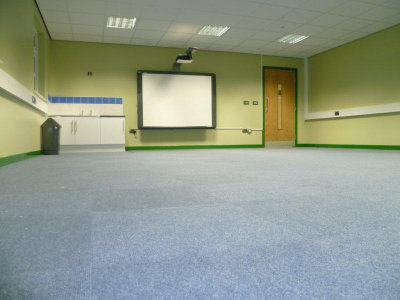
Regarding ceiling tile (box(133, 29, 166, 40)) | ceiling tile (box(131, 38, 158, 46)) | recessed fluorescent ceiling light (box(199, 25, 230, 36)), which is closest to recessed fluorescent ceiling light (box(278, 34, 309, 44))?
recessed fluorescent ceiling light (box(199, 25, 230, 36))

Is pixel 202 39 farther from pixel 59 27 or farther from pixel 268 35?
pixel 59 27

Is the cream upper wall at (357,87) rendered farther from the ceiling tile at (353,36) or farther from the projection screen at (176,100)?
the projection screen at (176,100)

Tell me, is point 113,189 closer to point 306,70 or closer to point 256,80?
point 256,80

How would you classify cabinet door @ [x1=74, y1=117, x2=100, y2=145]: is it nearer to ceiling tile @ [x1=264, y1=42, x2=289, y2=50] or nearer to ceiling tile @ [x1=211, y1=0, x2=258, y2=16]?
ceiling tile @ [x1=211, y1=0, x2=258, y2=16]

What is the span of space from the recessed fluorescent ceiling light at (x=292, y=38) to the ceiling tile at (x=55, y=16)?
16.5ft

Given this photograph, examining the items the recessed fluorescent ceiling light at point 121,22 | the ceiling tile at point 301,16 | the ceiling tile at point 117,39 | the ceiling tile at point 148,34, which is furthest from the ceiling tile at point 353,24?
the ceiling tile at point 117,39

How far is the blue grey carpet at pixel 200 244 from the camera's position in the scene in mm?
676

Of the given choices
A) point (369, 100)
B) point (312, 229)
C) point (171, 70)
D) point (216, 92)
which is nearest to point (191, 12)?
point (171, 70)

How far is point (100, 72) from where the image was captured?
24.5 ft

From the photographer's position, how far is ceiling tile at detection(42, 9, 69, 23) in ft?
18.7

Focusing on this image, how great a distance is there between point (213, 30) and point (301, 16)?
1972mm

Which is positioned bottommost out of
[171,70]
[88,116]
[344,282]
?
[344,282]

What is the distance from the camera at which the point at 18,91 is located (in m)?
4.02

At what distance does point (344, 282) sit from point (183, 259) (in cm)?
41
